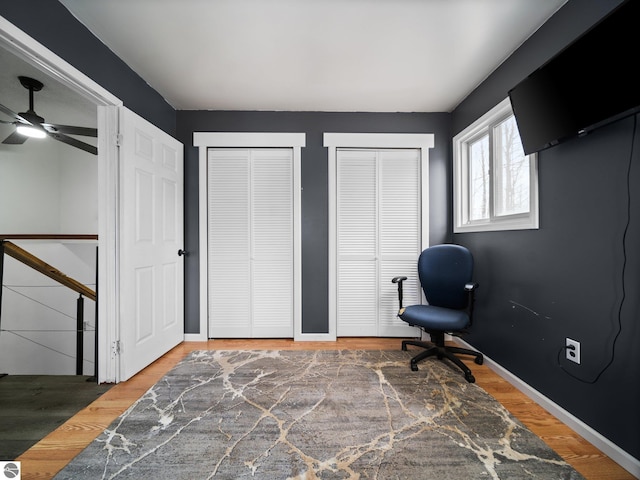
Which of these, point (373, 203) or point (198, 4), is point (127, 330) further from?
point (373, 203)

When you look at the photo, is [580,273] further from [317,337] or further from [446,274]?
[317,337]

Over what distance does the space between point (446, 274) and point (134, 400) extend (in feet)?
8.62

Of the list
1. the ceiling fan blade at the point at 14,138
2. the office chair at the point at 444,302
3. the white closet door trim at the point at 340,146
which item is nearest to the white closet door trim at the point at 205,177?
the white closet door trim at the point at 340,146

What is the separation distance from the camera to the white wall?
10.8ft

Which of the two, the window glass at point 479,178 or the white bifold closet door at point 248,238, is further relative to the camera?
the white bifold closet door at point 248,238

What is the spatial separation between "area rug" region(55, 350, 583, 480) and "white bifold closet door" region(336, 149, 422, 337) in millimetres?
775

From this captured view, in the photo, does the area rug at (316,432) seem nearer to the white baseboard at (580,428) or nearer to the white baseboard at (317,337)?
the white baseboard at (580,428)

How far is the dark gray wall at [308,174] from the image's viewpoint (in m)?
2.77

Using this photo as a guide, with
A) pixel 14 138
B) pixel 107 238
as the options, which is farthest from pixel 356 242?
pixel 14 138

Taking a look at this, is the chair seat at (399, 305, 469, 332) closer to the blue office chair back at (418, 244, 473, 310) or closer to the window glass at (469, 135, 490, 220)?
the blue office chair back at (418, 244, 473, 310)

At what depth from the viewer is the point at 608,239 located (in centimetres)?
131

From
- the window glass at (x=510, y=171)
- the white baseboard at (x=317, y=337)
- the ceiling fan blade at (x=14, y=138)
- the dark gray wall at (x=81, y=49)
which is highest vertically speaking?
the dark gray wall at (x=81, y=49)

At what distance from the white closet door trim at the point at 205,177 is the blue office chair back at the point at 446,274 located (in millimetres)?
1308

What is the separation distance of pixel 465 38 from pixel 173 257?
311 centimetres
